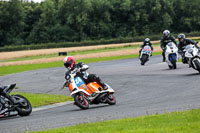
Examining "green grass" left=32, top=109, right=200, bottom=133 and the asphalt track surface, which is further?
the asphalt track surface

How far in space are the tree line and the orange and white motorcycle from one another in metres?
91.8

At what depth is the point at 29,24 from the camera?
378 ft

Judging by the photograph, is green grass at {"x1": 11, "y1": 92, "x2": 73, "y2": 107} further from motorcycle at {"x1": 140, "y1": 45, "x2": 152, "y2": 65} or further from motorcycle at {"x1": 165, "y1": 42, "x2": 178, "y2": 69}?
motorcycle at {"x1": 140, "y1": 45, "x2": 152, "y2": 65}

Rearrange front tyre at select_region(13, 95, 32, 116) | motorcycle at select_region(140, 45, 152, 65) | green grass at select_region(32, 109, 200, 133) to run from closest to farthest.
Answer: green grass at select_region(32, 109, 200, 133) → front tyre at select_region(13, 95, 32, 116) → motorcycle at select_region(140, 45, 152, 65)

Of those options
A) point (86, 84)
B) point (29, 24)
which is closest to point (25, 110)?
point (86, 84)

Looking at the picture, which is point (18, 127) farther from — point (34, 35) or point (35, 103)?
point (34, 35)

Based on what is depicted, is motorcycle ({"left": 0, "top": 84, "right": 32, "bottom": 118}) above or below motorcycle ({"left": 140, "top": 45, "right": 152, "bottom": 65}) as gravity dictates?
above

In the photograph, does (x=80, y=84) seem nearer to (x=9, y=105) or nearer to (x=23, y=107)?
(x=23, y=107)

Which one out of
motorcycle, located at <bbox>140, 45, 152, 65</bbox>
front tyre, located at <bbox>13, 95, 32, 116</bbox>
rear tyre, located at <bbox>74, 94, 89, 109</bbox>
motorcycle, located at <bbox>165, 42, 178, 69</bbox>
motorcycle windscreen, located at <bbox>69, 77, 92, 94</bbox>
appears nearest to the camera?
front tyre, located at <bbox>13, 95, 32, 116</bbox>

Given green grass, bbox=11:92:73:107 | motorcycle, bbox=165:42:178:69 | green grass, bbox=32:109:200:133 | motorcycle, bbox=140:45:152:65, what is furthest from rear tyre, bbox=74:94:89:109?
motorcycle, bbox=140:45:152:65

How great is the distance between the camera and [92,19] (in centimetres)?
11400

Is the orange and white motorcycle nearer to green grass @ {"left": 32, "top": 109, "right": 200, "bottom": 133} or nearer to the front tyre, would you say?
the front tyre

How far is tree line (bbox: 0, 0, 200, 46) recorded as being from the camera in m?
107

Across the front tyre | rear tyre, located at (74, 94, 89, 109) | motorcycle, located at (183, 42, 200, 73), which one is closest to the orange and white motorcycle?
rear tyre, located at (74, 94, 89, 109)
